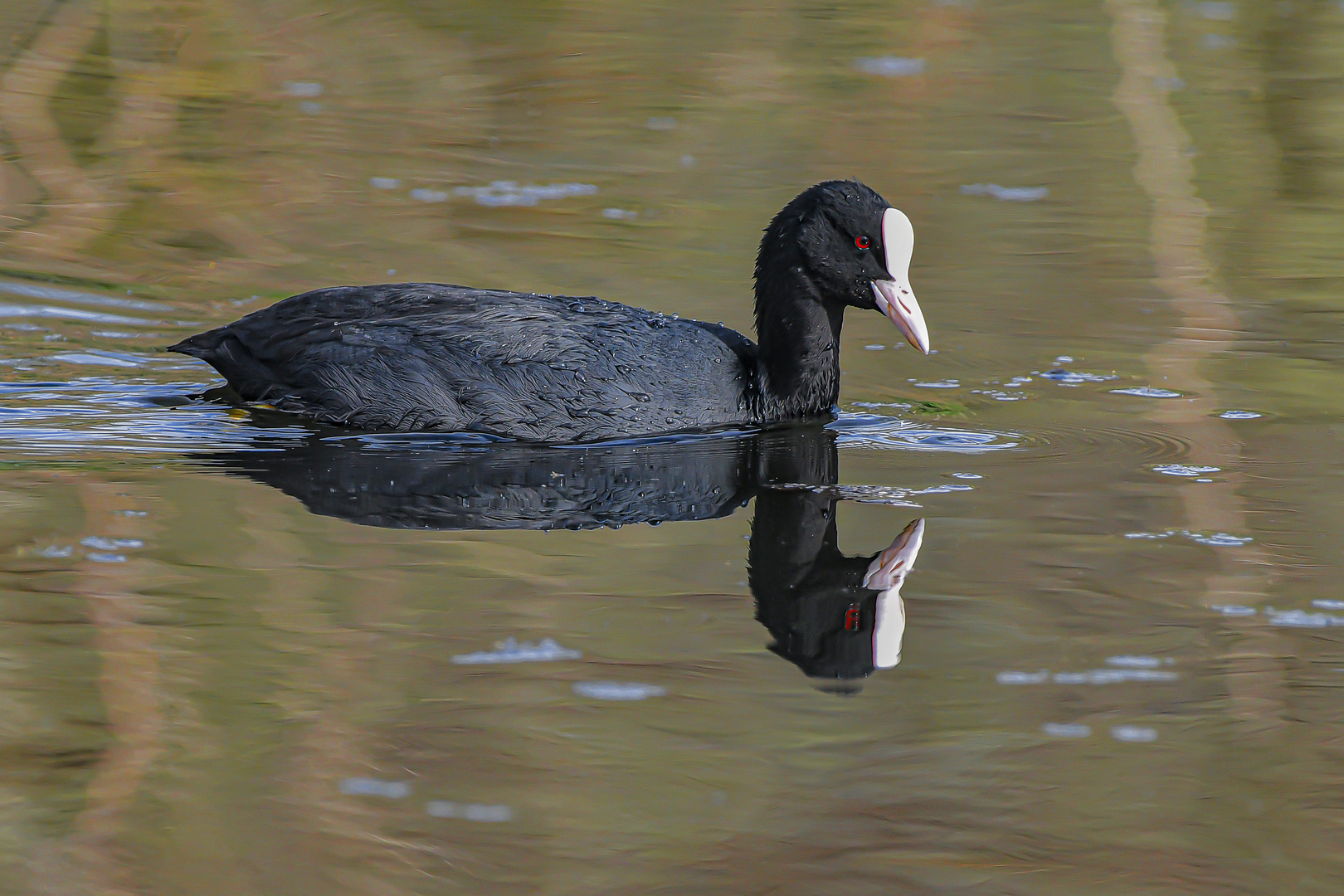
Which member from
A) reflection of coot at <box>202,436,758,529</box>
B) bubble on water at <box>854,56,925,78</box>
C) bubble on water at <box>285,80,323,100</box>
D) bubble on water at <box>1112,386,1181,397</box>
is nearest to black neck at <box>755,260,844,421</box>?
reflection of coot at <box>202,436,758,529</box>

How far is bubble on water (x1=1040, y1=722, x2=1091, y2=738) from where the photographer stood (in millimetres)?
3693

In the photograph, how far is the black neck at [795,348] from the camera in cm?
653

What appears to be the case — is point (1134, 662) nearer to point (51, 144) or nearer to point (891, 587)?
point (891, 587)

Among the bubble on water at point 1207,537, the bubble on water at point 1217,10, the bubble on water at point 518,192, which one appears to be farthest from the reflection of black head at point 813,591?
the bubble on water at point 1217,10

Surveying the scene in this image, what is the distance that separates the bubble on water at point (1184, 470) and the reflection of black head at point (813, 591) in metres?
1.17

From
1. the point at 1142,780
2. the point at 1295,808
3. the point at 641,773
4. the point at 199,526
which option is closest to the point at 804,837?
the point at 641,773

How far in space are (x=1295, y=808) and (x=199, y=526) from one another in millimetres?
3067

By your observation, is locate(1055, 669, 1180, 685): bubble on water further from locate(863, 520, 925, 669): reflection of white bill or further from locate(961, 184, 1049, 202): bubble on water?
locate(961, 184, 1049, 202): bubble on water

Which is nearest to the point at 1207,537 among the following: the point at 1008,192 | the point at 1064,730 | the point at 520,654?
the point at 1064,730

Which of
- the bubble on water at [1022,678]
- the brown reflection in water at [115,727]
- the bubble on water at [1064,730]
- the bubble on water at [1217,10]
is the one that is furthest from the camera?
the bubble on water at [1217,10]

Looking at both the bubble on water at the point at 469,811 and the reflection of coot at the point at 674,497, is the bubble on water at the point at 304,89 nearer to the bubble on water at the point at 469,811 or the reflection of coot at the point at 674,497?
the reflection of coot at the point at 674,497

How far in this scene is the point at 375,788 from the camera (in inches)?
132

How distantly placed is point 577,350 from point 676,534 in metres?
1.33

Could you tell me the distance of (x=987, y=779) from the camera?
3.51m
